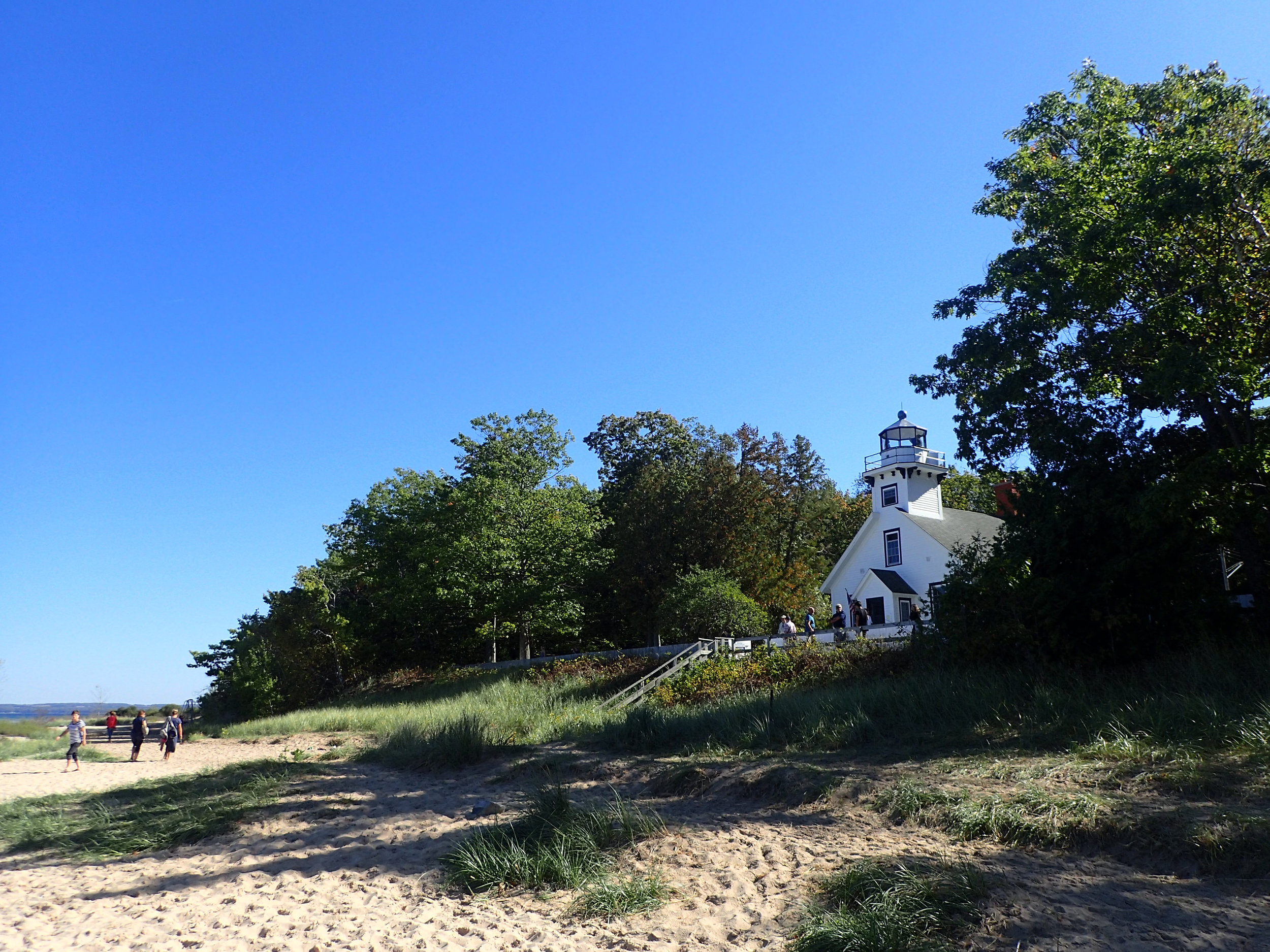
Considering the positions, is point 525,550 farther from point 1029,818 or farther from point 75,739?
point 1029,818

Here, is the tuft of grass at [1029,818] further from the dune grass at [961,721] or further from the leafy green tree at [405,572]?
the leafy green tree at [405,572]

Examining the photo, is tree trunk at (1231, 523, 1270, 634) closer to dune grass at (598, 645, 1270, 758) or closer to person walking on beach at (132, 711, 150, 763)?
dune grass at (598, 645, 1270, 758)

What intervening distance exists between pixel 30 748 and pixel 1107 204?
35909mm

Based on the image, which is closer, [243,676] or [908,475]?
[908,475]

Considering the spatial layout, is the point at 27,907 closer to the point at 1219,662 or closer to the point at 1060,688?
the point at 1060,688

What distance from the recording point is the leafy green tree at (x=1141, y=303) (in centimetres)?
1286

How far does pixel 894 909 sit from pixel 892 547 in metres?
29.9

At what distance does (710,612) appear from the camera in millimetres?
29281

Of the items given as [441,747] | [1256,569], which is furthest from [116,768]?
[1256,569]

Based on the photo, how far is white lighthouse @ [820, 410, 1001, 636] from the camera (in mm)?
32875

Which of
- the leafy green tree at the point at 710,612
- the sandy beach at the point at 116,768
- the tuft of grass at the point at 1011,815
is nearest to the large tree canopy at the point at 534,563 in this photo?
the leafy green tree at the point at 710,612

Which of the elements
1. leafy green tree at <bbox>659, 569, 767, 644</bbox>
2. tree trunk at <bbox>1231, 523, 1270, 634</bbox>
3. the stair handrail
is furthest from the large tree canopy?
tree trunk at <bbox>1231, 523, 1270, 634</bbox>

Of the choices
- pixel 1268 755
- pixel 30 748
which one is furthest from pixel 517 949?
pixel 30 748

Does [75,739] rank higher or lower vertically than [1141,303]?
lower
